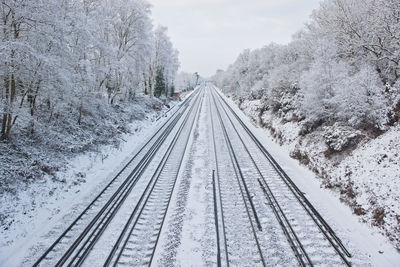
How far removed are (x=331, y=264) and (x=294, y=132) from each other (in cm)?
1399

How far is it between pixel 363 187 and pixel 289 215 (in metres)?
3.81

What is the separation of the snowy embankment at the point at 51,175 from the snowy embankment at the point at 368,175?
39.2ft

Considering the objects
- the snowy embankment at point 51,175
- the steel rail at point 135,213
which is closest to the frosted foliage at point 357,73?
the steel rail at point 135,213

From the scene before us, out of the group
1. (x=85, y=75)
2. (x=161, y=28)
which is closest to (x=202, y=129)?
(x=85, y=75)

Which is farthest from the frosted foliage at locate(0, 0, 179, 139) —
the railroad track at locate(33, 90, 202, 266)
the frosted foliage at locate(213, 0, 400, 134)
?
the frosted foliage at locate(213, 0, 400, 134)

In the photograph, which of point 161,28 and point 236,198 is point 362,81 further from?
point 161,28

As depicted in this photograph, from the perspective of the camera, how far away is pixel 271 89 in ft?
91.5

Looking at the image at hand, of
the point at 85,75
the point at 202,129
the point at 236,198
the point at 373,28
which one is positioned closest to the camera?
the point at 236,198

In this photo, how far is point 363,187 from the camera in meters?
10.0

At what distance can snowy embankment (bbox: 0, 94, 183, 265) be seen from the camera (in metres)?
8.48

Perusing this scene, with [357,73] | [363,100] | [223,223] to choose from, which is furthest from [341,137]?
[223,223]

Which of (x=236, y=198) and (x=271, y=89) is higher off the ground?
(x=271, y=89)

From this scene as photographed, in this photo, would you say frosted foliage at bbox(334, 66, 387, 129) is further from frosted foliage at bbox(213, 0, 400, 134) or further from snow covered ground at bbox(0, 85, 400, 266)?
snow covered ground at bbox(0, 85, 400, 266)

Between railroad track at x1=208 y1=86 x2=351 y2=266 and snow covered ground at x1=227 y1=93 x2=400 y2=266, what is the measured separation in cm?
80
